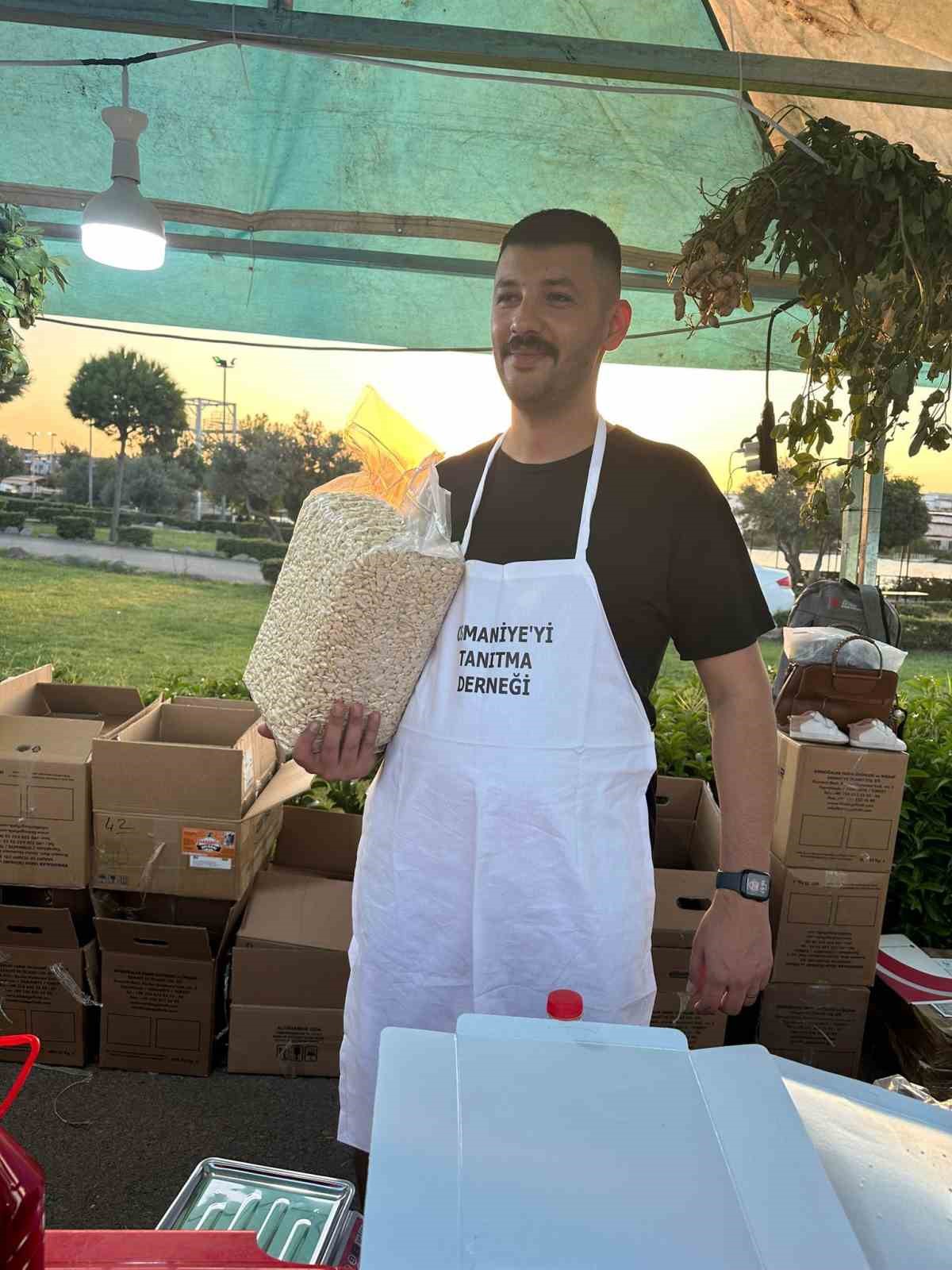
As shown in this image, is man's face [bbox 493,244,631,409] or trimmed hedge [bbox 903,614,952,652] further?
trimmed hedge [bbox 903,614,952,652]

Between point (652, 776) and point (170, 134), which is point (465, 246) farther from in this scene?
point (652, 776)

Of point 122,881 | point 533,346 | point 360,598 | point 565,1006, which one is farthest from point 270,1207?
point 122,881

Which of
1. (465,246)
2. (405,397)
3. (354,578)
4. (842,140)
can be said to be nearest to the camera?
(354,578)

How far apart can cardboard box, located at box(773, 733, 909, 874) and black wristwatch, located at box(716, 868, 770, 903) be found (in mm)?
1170

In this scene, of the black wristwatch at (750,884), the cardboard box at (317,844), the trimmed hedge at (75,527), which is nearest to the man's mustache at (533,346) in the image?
the black wristwatch at (750,884)

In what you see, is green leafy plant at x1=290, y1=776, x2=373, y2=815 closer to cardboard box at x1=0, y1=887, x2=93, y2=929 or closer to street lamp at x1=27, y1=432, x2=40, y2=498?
cardboard box at x1=0, y1=887, x2=93, y2=929

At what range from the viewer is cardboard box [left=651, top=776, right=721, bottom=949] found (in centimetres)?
251

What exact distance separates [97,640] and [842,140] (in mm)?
6139

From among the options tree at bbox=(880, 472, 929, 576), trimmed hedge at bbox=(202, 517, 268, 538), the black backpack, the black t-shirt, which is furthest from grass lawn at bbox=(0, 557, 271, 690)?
the black t-shirt

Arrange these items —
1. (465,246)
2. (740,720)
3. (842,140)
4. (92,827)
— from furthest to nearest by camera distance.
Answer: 1. (465,246)
2. (92,827)
3. (842,140)
4. (740,720)

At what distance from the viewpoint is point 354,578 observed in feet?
3.98

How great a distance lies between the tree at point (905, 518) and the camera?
705 centimetres

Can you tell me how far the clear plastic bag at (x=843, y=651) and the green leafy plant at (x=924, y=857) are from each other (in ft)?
1.95

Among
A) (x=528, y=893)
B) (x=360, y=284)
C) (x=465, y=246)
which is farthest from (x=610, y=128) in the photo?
(x=528, y=893)
